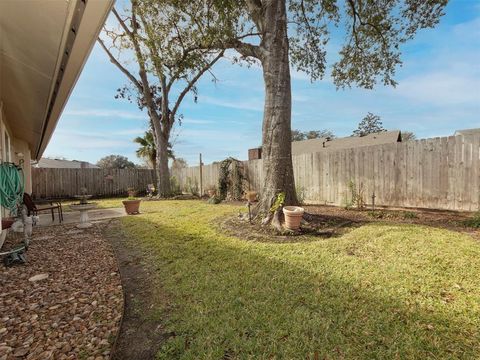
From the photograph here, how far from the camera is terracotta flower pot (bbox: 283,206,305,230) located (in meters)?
4.58

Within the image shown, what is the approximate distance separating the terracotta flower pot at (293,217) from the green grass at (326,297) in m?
0.48

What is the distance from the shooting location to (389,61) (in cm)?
833

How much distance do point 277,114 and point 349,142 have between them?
18125 mm

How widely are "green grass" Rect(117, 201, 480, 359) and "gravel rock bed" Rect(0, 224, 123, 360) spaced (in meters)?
0.50

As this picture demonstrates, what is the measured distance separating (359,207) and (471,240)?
2973mm

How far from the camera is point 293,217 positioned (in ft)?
15.1

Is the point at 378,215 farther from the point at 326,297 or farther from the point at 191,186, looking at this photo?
the point at 191,186

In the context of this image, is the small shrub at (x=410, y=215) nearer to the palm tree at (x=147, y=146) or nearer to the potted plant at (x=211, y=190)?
the potted plant at (x=211, y=190)

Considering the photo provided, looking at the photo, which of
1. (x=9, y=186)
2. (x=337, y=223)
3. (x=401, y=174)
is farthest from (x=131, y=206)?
(x=401, y=174)

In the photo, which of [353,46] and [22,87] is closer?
[22,87]

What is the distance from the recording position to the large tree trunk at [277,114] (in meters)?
5.20

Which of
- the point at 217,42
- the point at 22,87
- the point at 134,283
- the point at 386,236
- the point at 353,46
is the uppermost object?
the point at 353,46

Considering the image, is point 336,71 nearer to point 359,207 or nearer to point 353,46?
point 353,46

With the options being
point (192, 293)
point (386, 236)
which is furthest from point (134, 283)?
point (386, 236)
